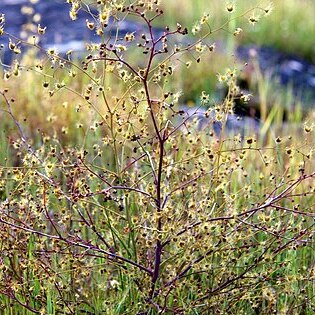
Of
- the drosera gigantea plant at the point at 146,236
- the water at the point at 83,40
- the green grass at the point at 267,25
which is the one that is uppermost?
the green grass at the point at 267,25

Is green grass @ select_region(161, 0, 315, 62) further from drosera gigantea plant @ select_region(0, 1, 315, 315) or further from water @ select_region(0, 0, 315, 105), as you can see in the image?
drosera gigantea plant @ select_region(0, 1, 315, 315)

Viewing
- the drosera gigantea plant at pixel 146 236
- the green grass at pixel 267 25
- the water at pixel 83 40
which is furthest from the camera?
the green grass at pixel 267 25

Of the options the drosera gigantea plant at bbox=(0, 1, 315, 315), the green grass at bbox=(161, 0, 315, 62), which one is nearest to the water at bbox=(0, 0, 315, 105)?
the green grass at bbox=(161, 0, 315, 62)

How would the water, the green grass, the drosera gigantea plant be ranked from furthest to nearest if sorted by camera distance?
the green grass, the water, the drosera gigantea plant

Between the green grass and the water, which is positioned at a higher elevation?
the green grass

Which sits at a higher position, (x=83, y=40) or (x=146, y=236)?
(x=83, y=40)

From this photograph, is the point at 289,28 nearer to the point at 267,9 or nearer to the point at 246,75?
the point at 246,75

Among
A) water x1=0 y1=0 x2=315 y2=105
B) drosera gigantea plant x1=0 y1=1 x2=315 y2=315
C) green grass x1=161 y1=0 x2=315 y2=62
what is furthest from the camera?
green grass x1=161 y1=0 x2=315 y2=62

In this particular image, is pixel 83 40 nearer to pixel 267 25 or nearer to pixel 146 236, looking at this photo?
pixel 267 25

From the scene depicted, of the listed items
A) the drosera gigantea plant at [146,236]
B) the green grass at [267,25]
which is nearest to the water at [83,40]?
the green grass at [267,25]

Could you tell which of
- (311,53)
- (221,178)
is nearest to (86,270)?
(221,178)

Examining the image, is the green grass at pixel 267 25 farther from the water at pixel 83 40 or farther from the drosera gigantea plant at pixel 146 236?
the drosera gigantea plant at pixel 146 236

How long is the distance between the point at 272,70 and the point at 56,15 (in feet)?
7.64

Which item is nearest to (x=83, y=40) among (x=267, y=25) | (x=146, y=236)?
(x=267, y=25)
